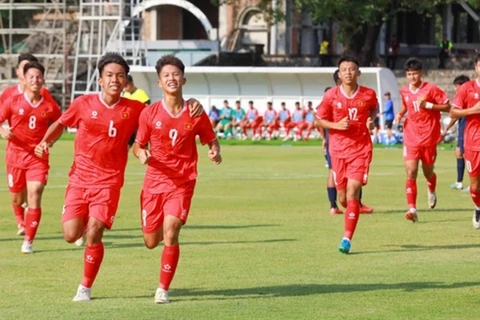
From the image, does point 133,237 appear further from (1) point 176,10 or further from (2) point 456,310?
(1) point 176,10

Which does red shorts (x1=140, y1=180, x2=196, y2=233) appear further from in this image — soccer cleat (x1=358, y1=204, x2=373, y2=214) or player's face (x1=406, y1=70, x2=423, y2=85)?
soccer cleat (x1=358, y1=204, x2=373, y2=214)

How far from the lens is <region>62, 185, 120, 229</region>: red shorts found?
11398 mm

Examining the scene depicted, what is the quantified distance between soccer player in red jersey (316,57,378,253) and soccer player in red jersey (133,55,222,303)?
3970mm

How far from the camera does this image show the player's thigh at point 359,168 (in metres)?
15.1

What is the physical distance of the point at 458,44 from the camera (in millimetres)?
70500

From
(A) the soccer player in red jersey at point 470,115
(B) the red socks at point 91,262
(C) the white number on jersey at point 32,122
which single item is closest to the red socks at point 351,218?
(A) the soccer player in red jersey at point 470,115

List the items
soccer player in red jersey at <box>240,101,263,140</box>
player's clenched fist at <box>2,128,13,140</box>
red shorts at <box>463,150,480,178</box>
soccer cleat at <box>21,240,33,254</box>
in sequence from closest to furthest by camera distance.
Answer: soccer cleat at <box>21,240,33,254</box>
player's clenched fist at <box>2,128,13,140</box>
red shorts at <box>463,150,480,178</box>
soccer player in red jersey at <box>240,101,263,140</box>

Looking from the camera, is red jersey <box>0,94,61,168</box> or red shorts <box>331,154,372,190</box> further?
red jersey <box>0,94,61,168</box>

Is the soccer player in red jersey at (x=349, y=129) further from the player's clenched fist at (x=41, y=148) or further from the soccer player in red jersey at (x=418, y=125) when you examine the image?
the player's clenched fist at (x=41, y=148)

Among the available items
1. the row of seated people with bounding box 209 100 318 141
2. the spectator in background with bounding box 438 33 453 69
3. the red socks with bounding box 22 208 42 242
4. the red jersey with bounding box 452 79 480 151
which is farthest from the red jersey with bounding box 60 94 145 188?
the spectator in background with bounding box 438 33 453 69

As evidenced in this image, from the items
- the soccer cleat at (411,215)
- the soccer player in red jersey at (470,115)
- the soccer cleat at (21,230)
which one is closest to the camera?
the soccer player in red jersey at (470,115)

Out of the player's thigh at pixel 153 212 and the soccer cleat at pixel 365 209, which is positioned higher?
the player's thigh at pixel 153 212

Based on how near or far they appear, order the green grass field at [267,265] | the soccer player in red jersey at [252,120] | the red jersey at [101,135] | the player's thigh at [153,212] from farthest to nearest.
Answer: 1. the soccer player in red jersey at [252,120]
2. the red jersey at [101,135]
3. the player's thigh at [153,212]
4. the green grass field at [267,265]

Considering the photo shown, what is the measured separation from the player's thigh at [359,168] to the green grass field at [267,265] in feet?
2.89
